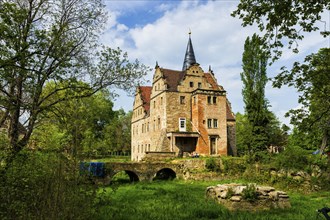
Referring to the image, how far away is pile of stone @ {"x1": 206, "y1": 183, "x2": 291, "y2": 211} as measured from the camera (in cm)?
1305

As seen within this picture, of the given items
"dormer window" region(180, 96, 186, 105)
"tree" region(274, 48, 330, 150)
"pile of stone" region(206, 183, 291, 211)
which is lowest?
"pile of stone" region(206, 183, 291, 211)

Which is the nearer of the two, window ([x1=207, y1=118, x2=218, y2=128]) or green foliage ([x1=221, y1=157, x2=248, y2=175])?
green foliage ([x1=221, y1=157, x2=248, y2=175])

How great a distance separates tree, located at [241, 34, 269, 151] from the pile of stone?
1965 cm

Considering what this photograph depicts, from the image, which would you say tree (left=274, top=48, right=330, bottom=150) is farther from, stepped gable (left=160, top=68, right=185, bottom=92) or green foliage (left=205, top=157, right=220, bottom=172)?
stepped gable (left=160, top=68, right=185, bottom=92)

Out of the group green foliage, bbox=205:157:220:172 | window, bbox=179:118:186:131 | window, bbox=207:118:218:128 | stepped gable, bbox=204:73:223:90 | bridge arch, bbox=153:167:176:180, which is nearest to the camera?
green foliage, bbox=205:157:220:172

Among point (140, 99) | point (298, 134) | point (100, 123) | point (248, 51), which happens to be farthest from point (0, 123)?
point (100, 123)

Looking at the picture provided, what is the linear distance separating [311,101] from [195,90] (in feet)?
82.9

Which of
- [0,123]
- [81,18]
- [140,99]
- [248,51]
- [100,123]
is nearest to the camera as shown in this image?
[0,123]

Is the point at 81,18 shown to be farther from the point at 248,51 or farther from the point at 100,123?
the point at 100,123

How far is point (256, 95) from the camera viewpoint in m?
32.7

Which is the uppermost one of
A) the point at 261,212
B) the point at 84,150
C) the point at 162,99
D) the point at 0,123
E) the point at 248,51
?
the point at 248,51

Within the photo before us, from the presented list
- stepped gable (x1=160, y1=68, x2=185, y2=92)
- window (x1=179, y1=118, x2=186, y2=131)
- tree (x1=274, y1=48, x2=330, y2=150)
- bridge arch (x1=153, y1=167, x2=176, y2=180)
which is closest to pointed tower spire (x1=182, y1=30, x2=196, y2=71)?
stepped gable (x1=160, y1=68, x2=185, y2=92)

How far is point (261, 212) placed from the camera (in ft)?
40.8

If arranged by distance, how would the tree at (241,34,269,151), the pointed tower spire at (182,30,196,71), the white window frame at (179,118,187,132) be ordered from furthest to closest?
the pointed tower spire at (182,30,196,71) < the white window frame at (179,118,187,132) < the tree at (241,34,269,151)
